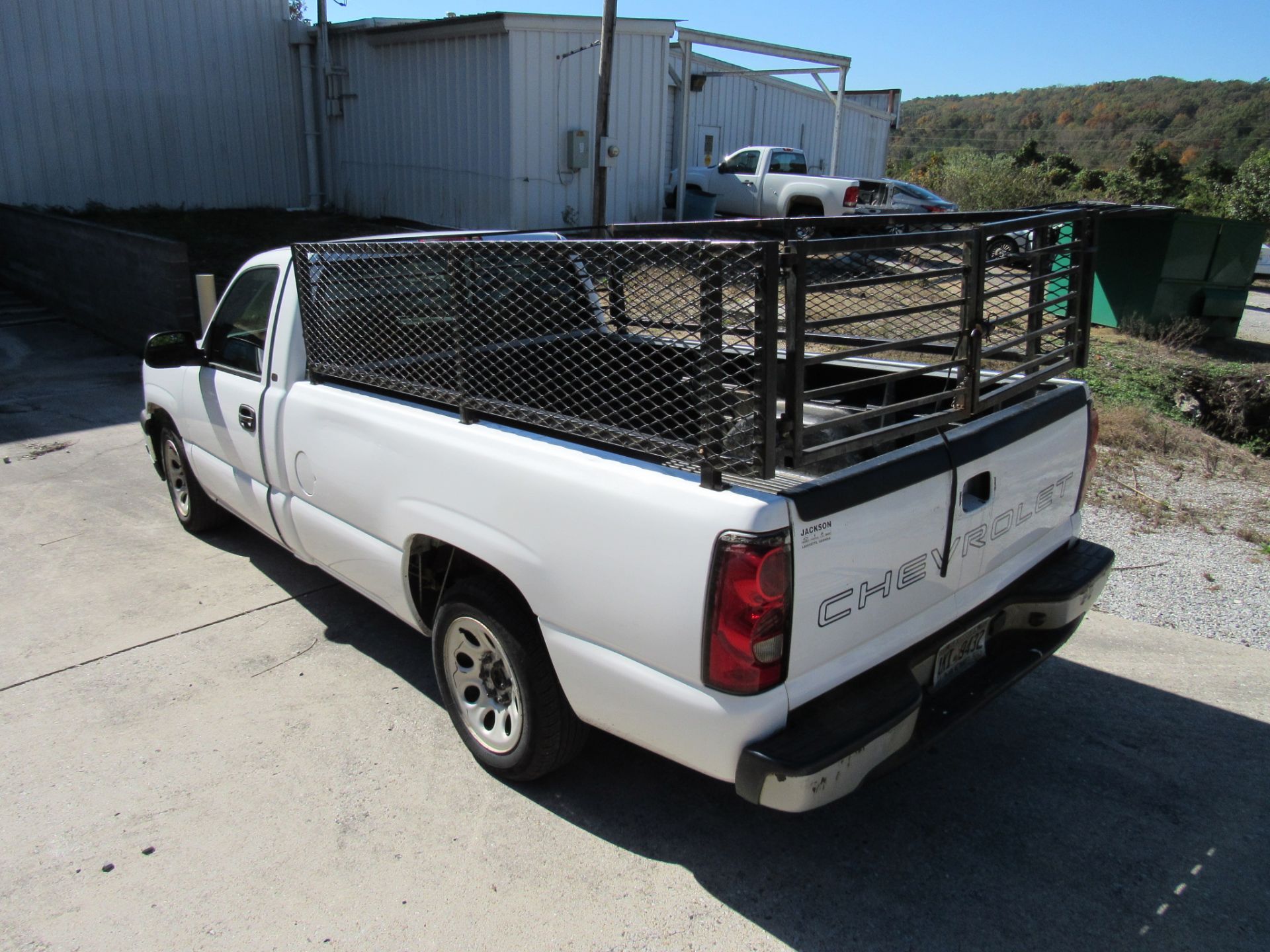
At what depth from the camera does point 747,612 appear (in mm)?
2252

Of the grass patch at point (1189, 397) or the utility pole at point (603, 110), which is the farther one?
the utility pole at point (603, 110)

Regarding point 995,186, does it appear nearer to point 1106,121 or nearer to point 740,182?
point 740,182

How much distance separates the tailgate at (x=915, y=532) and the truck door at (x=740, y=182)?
54.9 feet

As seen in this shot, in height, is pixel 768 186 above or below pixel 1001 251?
above

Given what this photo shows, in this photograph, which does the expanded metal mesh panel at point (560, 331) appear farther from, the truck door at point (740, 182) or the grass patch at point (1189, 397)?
the truck door at point (740, 182)

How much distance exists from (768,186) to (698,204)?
4.91 ft

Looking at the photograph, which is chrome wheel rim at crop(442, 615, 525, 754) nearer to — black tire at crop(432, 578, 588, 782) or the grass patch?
black tire at crop(432, 578, 588, 782)

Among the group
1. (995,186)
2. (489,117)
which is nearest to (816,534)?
(489,117)

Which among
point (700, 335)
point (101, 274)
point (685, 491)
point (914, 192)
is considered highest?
point (914, 192)

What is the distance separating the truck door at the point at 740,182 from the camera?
1897 cm

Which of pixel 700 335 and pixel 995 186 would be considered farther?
pixel 995 186

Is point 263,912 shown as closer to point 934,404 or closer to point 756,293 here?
point 756,293

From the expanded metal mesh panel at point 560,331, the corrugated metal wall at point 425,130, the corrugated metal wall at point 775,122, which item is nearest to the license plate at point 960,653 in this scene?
the expanded metal mesh panel at point 560,331

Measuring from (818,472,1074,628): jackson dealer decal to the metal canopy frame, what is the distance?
15.3m
